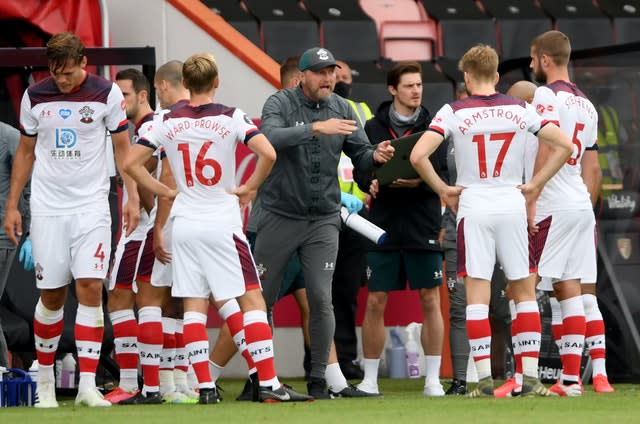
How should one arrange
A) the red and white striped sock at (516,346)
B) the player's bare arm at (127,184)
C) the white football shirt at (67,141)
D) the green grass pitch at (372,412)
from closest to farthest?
the green grass pitch at (372,412) → the white football shirt at (67,141) → the player's bare arm at (127,184) → the red and white striped sock at (516,346)

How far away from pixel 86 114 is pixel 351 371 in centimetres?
371

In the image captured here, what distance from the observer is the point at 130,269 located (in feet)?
28.5

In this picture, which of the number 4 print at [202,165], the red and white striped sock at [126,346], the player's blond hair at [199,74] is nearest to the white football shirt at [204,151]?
the number 4 print at [202,165]

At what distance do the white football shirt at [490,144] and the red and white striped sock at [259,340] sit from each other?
1.32 meters

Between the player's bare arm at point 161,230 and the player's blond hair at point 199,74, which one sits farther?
the player's bare arm at point 161,230

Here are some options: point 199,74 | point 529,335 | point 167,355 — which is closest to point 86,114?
point 199,74

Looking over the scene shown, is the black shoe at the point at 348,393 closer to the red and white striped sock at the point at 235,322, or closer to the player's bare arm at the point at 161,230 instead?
the red and white striped sock at the point at 235,322

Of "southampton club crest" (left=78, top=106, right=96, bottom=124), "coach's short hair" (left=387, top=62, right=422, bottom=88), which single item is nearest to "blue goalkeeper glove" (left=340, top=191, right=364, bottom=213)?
"coach's short hair" (left=387, top=62, right=422, bottom=88)

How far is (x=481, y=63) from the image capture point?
830 cm

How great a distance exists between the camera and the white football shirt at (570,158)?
343 inches

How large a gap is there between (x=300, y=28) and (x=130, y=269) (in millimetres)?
6038

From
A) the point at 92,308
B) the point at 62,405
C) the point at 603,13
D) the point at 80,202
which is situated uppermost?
the point at 603,13

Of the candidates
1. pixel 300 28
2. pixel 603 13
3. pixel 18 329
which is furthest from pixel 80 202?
pixel 603 13

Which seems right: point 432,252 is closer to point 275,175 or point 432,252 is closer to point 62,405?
point 275,175
